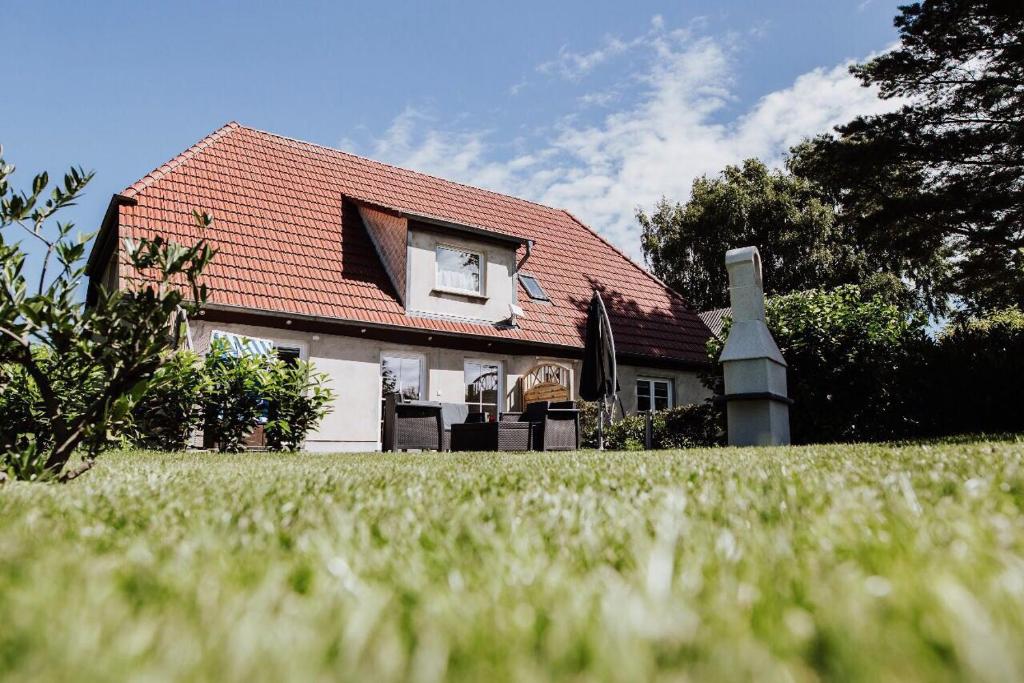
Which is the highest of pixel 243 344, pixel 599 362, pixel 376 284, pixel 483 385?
pixel 376 284

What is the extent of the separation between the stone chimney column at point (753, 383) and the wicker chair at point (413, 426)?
4.99 metres

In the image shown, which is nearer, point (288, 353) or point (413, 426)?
point (413, 426)

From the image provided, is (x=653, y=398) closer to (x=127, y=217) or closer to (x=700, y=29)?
(x=700, y=29)

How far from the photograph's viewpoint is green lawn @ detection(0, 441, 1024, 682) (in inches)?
32.2

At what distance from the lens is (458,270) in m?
17.2

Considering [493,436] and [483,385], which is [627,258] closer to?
[483,385]

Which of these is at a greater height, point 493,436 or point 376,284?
point 376,284

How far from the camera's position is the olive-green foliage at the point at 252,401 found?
35.0 feet

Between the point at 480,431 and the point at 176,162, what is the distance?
1009cm

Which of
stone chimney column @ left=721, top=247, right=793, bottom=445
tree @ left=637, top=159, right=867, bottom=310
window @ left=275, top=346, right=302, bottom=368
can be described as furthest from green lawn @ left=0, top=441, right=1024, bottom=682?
tree @ left=637, top=159, right=867, bottom=310

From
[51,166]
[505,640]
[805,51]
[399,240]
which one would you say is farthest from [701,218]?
[505,640]

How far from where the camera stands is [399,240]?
16344 mm

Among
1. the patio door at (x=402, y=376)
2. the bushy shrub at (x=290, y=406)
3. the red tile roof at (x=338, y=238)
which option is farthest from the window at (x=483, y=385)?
the bushy shrub at (x=290, y=406)

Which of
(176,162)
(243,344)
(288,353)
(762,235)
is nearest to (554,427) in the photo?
(243,344)
